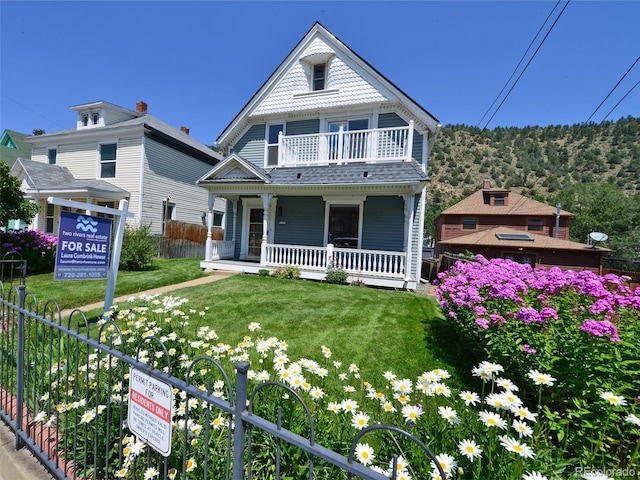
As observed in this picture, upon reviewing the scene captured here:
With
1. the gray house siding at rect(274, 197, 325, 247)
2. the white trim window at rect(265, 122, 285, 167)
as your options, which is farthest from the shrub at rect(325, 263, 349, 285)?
the white trim window at rect(265, 122, 285, 167)

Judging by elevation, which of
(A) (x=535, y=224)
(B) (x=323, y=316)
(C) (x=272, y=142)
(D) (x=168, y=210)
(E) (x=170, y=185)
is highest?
(C) (x=272, y=142)

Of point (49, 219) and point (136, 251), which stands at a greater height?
→ point (49, 219)

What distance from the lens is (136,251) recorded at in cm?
1052

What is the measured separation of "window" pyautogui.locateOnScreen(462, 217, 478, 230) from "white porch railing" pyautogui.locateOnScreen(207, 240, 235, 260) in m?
24.9

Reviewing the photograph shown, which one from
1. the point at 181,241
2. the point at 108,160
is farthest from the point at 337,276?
the point at 108,160

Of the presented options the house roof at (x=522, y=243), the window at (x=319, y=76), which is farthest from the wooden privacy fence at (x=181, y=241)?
the house roof at (x=522, y=243)

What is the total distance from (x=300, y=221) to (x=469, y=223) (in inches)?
918

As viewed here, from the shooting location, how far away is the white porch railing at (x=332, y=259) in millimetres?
9828

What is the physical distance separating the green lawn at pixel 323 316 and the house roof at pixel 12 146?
27.9 meters

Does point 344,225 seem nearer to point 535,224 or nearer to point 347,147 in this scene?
point 347,147

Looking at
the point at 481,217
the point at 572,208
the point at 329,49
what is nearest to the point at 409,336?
the point at 329,49

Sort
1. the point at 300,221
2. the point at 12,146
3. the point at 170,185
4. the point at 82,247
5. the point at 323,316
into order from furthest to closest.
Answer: the point at 12,146 < the point at 170,185 < the point at 300,221 < the point at 323,316 < the point at 82,247

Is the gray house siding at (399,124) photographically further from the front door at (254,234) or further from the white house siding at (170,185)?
the white house siding at (170,185)

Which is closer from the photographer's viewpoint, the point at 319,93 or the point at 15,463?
the point at 15,463
